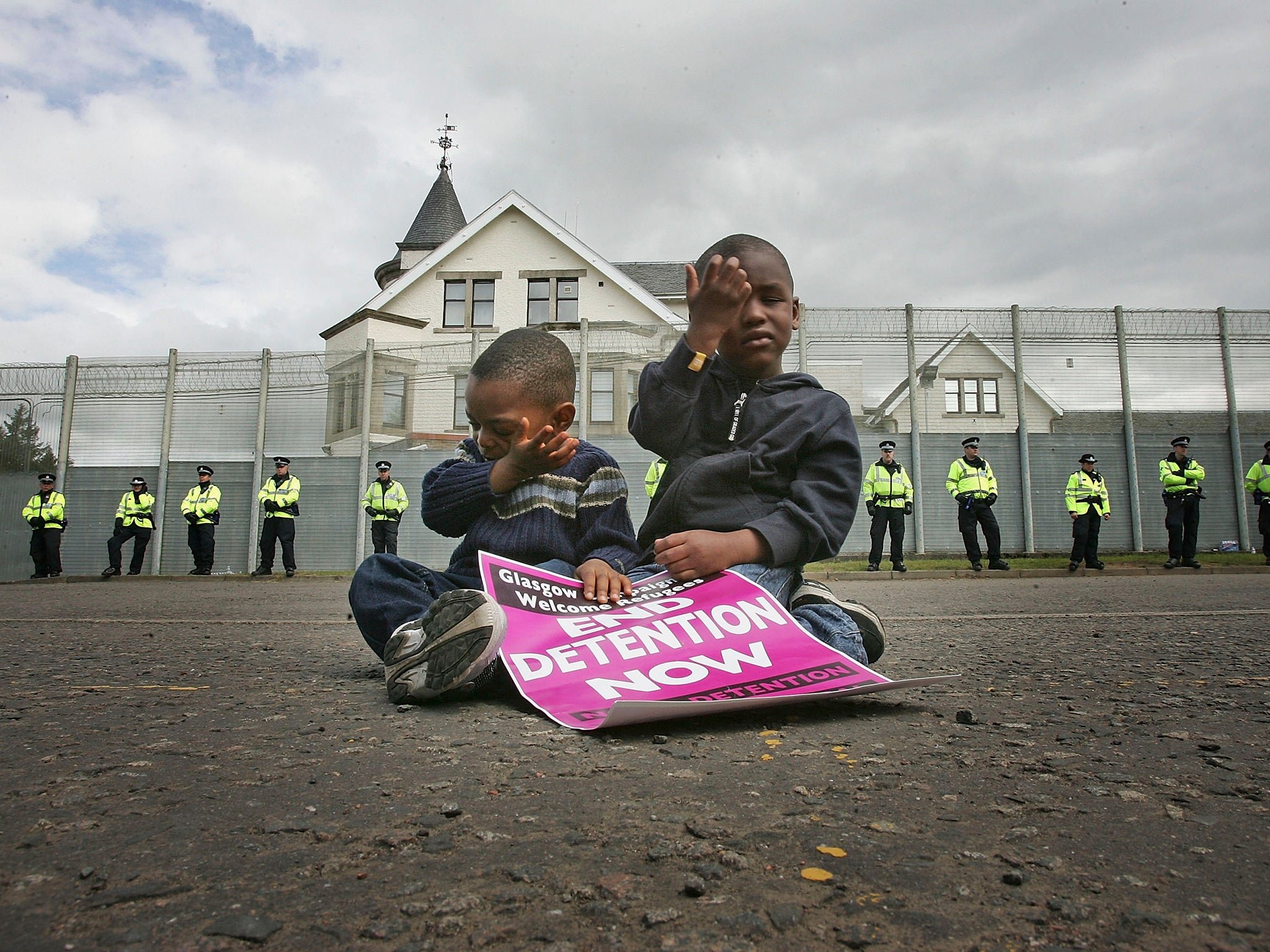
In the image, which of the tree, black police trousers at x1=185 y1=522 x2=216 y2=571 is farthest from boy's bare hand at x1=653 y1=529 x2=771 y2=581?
the tree

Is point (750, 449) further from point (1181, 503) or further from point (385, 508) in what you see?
point (1181, 503)

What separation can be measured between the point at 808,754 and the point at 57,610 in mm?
5559

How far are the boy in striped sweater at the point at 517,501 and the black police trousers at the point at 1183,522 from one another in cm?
1015

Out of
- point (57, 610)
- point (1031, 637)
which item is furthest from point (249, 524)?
point (1031, 637)

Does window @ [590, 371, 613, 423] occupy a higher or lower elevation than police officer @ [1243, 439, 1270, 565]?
higher

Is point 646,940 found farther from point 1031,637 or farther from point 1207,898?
point 1031,637

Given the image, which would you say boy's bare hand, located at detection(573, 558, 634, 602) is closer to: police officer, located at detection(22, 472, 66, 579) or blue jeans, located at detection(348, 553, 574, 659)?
blue jeans, located at detection(348, 553, 574, 659)

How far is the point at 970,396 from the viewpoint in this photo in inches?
491

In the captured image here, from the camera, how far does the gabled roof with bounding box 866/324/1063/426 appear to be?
1259 cm

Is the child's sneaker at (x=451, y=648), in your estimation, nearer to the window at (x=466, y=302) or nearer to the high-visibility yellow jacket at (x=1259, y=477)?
the high-visibility yellow jacket at (x=1259, y=477)

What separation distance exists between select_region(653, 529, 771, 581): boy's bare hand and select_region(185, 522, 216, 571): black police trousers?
38.3 ft

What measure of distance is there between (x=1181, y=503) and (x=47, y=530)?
14964mm

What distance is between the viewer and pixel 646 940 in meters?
0.73

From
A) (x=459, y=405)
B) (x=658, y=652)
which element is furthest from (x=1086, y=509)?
(x=658, y=652)
